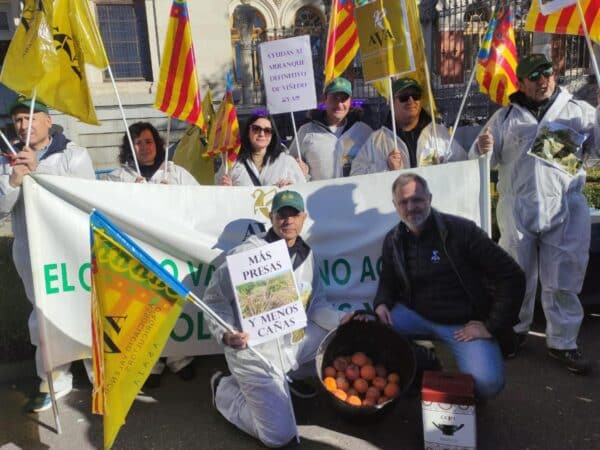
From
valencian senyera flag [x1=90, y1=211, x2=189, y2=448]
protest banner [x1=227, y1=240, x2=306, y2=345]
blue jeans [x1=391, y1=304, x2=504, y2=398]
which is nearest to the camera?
valencian senyera flag [x1=90, y1=211, x2=189, y2=448]

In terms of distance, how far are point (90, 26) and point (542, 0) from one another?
10.1 ft

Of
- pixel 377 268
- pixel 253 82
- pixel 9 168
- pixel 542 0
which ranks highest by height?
pixel 253 82

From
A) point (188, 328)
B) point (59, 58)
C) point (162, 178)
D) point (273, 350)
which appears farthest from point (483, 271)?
point (59, 58)

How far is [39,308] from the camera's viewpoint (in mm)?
3367

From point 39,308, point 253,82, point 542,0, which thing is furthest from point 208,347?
point 253,82

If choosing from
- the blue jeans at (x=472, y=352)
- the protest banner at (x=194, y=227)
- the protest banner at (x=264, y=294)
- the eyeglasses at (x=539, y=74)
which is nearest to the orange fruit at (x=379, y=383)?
the blue jeans at (x=472, y=352)

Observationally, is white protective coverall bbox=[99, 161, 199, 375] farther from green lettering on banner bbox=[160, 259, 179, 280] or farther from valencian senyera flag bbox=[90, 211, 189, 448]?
valencian senyera flag bbox=[90, 211, 189, 448]

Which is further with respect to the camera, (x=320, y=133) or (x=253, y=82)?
(x=253, y=82)

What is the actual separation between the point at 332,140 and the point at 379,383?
2.17 metres

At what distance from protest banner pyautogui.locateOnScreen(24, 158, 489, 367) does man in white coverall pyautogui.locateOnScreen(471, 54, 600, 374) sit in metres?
0.29

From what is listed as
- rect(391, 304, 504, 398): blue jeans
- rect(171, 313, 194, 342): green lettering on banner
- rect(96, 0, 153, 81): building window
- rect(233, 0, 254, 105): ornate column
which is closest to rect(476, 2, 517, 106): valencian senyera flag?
rect(391, 304, 504, 398): blue jeans

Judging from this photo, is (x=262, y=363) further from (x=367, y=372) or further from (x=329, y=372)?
(x=367, y=372)

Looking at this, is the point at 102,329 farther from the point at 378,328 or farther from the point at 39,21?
the point at 39,21

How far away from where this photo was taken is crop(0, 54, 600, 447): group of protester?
3221 mm
